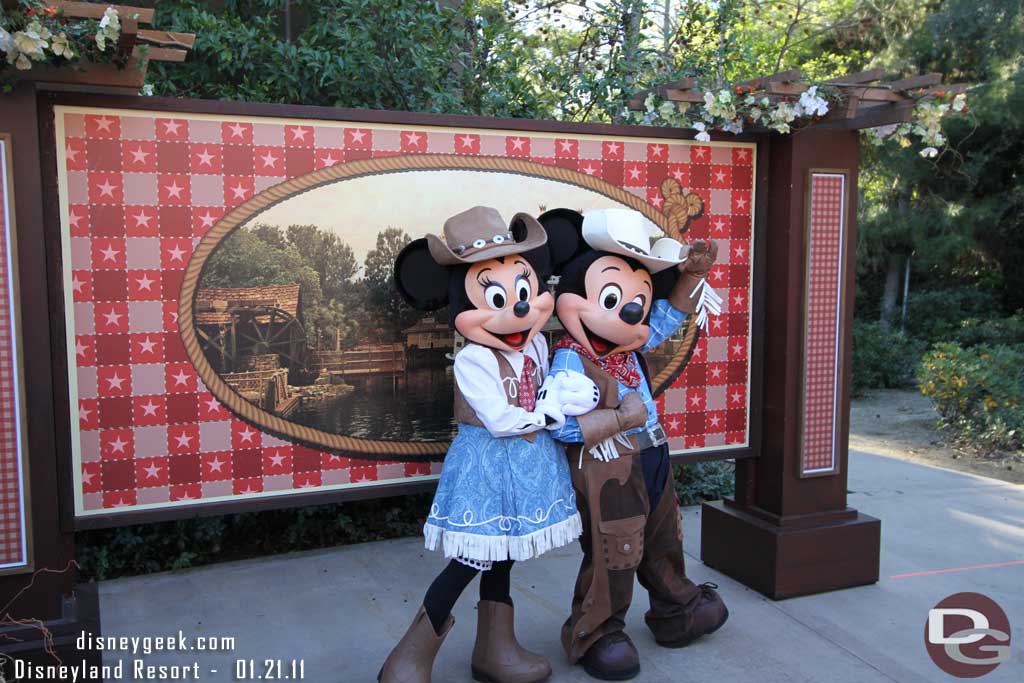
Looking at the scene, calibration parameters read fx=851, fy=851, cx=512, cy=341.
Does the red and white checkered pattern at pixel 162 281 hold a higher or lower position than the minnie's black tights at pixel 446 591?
higher

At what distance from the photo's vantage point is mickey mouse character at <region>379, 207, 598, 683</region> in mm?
3049

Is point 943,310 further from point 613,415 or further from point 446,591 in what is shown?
point 446,591

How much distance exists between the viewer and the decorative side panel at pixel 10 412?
282cm

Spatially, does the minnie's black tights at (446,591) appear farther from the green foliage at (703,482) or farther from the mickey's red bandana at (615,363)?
the green foliage at (703,482)

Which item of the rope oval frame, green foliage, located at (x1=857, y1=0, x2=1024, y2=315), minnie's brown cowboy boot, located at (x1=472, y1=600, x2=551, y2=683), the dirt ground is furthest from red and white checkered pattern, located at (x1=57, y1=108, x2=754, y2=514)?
green foliage, located at (x1=857, y1=0, x2=1024, y2=315)

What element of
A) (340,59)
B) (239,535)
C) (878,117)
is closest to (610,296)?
(878,117)

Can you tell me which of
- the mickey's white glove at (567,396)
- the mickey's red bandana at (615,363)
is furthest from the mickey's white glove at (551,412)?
the mickey's red bandana at (615,363)

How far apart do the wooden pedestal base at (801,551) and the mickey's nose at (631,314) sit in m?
1.50

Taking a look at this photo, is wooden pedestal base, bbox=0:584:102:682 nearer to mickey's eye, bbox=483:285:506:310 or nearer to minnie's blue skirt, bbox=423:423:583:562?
minnie's blue skirt, bbox=423:423:583:562

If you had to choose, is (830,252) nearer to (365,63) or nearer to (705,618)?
(705,618)

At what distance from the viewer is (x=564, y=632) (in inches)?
137

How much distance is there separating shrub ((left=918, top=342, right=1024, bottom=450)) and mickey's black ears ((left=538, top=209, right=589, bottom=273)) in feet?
17.8

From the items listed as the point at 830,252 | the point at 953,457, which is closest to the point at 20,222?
the point at 830,252

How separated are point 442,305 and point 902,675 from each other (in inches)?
91.7
